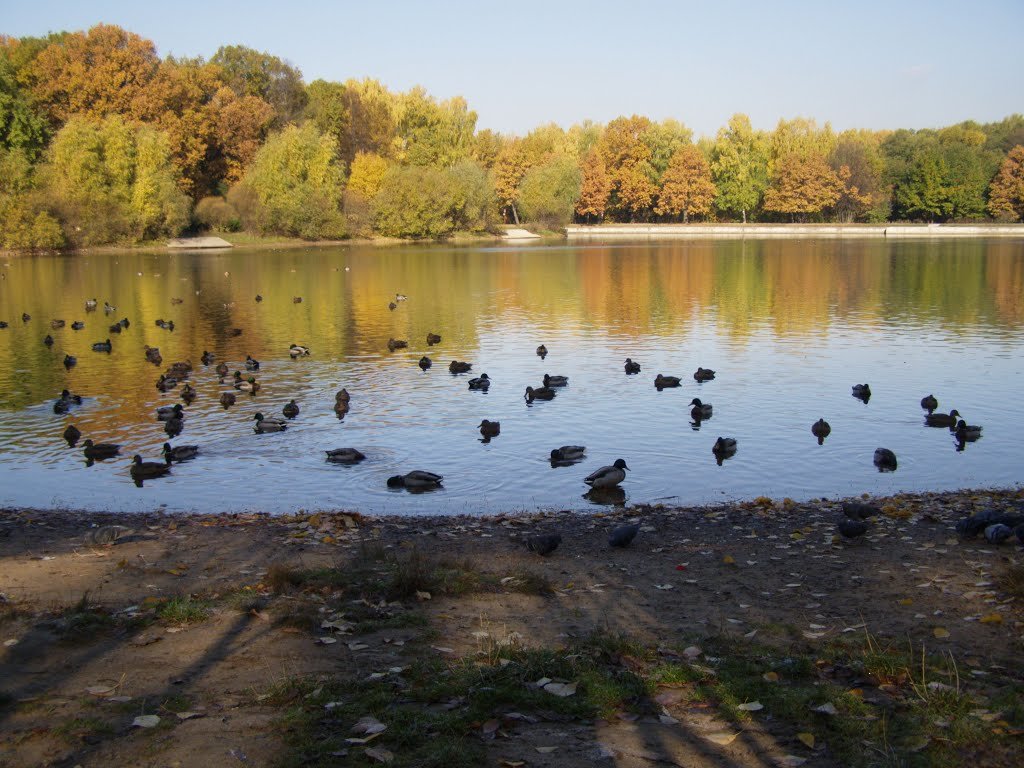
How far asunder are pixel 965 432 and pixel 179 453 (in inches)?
604

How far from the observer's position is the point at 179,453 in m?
17.0

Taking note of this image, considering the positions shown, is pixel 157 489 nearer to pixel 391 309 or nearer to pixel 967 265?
pixel 391 309

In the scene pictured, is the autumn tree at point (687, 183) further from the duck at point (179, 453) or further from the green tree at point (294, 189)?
the duck at point (179, 453)

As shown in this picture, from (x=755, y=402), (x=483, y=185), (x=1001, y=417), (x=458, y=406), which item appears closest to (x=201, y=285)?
(x=458, y=406)

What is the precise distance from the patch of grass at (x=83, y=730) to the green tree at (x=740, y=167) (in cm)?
13826

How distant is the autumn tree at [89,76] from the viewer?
96.7 m

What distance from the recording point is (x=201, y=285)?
53.3m

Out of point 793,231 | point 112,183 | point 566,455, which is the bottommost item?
point 566,455

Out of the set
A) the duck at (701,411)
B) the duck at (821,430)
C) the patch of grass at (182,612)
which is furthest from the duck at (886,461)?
the patch of grass at (182,612)

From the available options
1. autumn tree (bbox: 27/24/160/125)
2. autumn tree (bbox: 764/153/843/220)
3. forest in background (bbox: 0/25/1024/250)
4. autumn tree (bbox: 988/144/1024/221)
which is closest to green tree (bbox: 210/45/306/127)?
forest in background (bbox: 0/25/1024/250)

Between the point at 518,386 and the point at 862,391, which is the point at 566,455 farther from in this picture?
the point at 862,391

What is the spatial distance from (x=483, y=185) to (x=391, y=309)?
232ft

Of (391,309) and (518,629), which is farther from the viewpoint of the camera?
(391,309)

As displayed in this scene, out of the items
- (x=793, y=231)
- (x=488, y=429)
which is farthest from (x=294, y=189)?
(x=488, y=429)
